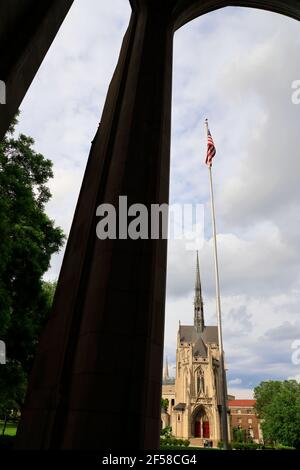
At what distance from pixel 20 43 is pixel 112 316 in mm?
5274

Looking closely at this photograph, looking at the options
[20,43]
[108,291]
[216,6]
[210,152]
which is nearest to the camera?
[108,291]

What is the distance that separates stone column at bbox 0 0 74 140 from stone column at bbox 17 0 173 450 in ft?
6.03

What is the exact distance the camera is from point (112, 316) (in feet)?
15.5

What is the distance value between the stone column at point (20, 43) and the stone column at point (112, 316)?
184cm

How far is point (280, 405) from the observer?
52.1 m

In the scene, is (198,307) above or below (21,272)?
above

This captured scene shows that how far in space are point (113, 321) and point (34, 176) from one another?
11987 millimetres

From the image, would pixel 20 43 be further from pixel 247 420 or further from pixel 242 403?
pixel 242 403

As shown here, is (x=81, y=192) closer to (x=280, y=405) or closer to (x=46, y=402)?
(x=46, y=402)

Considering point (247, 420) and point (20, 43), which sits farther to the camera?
point (247, 420)

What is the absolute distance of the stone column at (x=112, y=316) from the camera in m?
4.16

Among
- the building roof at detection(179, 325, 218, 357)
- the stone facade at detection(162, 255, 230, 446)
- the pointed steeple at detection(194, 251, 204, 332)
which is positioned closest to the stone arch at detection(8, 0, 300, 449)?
the stone facade at detection(162, 255, 230, 446)

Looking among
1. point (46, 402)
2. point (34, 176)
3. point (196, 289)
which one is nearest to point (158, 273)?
point (46, 402)

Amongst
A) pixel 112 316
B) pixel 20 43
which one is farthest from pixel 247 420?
pixel 20 43
